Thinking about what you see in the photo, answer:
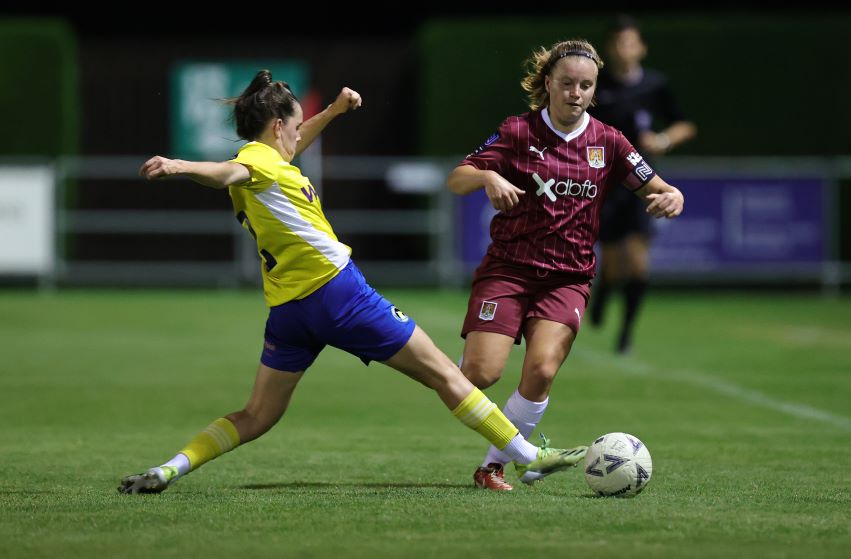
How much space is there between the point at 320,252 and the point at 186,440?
7.97 feet

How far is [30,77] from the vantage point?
22.9m

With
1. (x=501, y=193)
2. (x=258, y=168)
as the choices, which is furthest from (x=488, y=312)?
(x=258, y=168)

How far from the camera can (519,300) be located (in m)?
7.34

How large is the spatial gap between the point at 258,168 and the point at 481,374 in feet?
4.76

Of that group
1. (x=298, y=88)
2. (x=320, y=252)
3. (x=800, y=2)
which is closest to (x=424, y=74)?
(x=298, y=88)

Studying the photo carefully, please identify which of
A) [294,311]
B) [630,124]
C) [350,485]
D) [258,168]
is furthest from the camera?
[630,124]

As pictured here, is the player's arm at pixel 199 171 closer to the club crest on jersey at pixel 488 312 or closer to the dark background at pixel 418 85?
the club crest on jersey at pixel 488 312

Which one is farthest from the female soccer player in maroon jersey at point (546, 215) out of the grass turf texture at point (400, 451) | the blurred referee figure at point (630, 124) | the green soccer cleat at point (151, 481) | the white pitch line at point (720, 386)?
the blurred referee figure at point (630, 124)

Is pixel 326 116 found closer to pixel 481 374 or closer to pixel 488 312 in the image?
pixel 488 312

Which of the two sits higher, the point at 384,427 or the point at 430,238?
the point at 430,238

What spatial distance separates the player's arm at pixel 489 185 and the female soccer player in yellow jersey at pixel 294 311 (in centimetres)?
64

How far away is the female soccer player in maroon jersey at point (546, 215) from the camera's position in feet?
23.6

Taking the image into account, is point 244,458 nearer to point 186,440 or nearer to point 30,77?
point 186,440

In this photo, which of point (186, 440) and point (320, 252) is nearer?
point (320, 252)
